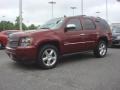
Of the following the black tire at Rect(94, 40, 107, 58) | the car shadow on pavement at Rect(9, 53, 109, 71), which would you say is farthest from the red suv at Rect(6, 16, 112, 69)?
the car shadow on pavement at Rect(9, 53, 109, 71)

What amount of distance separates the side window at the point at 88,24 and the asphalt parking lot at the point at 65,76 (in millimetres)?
1339

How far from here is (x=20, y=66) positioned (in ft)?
31.3

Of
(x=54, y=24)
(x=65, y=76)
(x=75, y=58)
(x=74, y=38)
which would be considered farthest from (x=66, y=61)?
(x=65, y=76)

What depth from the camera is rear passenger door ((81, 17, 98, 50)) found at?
35.0 feet

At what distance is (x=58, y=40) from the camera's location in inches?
370

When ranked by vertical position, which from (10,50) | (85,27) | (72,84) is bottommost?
(72,84)

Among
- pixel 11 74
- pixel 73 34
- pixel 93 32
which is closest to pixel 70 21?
pixel 73 34

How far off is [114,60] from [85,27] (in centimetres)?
173

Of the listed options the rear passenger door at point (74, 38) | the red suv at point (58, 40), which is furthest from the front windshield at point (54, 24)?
the rear passenger door at point (74, 38)

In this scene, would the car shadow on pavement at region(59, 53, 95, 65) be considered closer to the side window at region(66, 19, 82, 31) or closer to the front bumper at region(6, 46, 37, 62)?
the side window at region(66, 19, 82, 31)

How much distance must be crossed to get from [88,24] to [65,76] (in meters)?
3.64

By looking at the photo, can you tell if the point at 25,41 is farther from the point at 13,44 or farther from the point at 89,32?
the point at 89,32

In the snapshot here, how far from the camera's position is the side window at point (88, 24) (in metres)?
10.8

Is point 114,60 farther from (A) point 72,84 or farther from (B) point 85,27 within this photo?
(A) point 72,84
